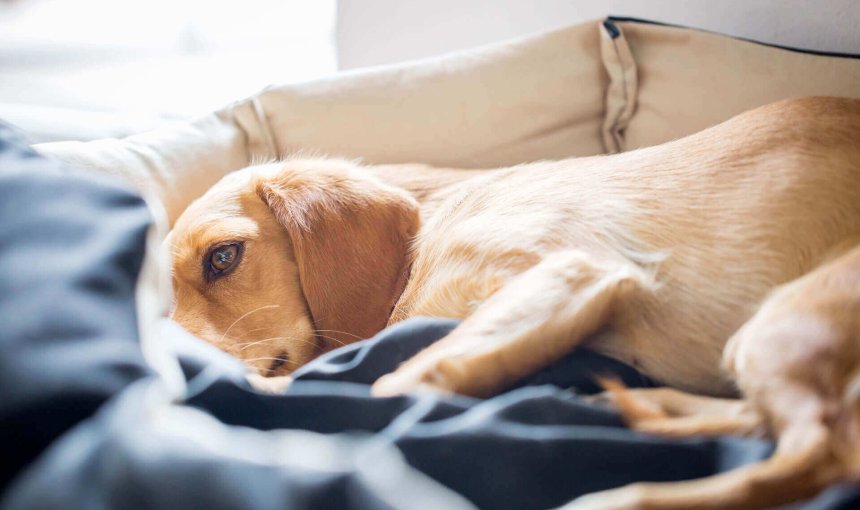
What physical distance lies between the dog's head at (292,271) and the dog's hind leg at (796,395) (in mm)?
641

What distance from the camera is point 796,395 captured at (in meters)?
0.70

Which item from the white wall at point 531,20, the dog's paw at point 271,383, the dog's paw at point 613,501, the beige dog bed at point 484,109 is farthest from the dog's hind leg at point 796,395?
the white wall at point 531,20

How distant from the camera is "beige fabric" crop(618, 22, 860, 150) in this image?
1.47 metres

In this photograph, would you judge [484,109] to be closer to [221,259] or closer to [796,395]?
[221,259]

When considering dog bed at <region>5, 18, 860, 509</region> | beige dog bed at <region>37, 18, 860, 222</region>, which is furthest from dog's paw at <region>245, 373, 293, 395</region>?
beige dog bed at <region>37, 18, 860, 222</region>

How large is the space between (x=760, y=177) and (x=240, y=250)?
914 millimetres

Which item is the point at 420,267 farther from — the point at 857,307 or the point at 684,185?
the point at 857,307

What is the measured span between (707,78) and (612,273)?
85cm

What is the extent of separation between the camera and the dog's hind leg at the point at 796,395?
607 mm

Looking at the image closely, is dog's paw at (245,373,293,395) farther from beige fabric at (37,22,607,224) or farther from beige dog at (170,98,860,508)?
beige fabric at (37,22,607,224)

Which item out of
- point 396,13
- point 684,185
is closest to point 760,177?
point 684,185

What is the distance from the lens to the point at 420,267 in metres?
1.22

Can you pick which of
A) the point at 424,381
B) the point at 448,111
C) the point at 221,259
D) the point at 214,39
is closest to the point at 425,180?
the point at 448,111

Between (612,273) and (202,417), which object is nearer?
(202,417)
